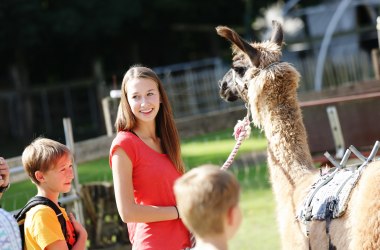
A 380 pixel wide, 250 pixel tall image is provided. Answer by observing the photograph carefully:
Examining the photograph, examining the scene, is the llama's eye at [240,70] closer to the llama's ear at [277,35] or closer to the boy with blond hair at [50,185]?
the llama's ear at [277,35]

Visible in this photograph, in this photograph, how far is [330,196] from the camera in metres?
3.93

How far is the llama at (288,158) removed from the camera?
3.73m

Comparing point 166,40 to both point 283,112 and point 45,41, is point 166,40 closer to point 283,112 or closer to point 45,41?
point 45,41

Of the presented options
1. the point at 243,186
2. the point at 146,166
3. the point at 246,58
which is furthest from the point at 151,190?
the point at 243,186

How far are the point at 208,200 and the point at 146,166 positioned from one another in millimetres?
1197

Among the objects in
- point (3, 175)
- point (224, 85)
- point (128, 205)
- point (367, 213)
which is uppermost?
point (224, 85)

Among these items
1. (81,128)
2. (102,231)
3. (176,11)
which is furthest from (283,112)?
(176,11)

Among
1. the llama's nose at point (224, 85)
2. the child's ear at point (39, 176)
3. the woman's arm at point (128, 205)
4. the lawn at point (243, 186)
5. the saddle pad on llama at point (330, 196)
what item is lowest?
the lawn at point (243, 186)

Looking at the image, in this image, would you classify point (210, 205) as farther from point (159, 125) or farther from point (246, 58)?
point (246, 58)

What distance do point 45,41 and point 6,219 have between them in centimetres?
2209

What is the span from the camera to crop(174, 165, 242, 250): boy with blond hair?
8.84 ft

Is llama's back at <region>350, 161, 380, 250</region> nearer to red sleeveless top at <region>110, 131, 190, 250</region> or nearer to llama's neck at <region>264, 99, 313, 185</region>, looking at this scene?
llama's neck at <region>264, 99, 313, 185</region>

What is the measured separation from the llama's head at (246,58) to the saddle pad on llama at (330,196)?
86cm

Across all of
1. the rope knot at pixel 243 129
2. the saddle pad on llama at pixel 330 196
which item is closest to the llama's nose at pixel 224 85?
the rope knot at pixel 243 129
